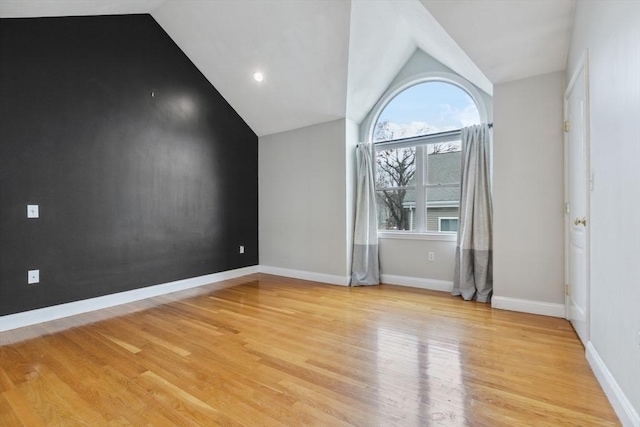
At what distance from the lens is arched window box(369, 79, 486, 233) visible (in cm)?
392

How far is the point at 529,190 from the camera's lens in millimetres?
2988

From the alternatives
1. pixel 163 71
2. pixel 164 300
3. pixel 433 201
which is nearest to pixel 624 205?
pixel 433 201

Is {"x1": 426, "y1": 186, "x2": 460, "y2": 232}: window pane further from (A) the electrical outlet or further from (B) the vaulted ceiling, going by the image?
(A) the electrical outlet

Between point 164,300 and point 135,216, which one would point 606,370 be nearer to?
point 164,300

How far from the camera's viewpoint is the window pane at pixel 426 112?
153 inches

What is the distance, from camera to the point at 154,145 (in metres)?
3.86

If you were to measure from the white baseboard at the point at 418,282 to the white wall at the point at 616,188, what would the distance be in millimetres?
1873

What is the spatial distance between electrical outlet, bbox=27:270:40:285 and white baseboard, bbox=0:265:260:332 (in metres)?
0.27

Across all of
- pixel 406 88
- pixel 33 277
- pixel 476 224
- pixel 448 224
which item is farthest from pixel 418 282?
pixel 33 277

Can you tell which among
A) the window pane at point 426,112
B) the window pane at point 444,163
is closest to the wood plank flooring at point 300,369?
the window pane at point 444,163

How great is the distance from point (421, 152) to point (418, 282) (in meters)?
1.75

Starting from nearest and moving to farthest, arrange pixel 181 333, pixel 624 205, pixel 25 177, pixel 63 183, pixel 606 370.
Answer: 1. pixel 624 205
2. pixel 606 370
3. pixel 181 333
4. pixel 25 177
5. pixel 63 183

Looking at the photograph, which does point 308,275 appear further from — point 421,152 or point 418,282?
point 421,152

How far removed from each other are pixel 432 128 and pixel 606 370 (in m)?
3.12
